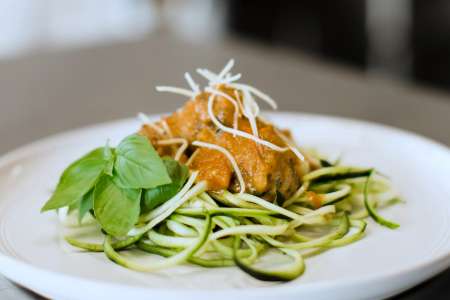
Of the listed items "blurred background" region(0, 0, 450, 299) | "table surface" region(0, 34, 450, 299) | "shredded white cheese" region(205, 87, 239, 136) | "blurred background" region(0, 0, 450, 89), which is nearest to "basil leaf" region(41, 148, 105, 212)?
"blurred background" region(0, 0, 450, 299)

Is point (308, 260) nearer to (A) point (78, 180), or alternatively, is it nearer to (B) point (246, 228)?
(B) point (246, 228)

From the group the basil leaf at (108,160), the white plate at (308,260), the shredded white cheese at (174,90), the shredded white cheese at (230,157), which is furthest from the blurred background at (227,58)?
the shredded white cheese at (174,90)

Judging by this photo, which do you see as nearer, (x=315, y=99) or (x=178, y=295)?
(x=178, y=295)

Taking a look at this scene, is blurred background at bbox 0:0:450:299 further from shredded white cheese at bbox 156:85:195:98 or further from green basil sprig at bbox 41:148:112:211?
shredded white cheese at bbox 156:85:195:98

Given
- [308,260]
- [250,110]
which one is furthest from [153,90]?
[308,260]

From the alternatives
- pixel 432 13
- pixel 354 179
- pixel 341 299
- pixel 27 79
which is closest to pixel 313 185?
pixel 354 179

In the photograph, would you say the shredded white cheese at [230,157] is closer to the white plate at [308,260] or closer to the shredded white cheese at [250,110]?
the shredded white cheese at [250,110]

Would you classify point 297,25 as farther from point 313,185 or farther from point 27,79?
point 313,185
